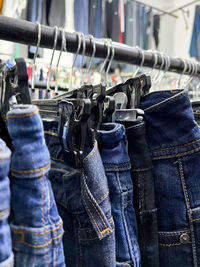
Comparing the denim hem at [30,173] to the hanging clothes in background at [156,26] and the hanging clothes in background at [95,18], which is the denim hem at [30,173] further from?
the hanging clothes in background at [156,26]

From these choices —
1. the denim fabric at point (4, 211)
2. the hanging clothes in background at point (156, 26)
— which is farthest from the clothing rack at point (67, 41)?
the hanging clothes in background at point (156, 26)

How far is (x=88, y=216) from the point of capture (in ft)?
1.07

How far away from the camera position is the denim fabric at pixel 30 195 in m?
0.25

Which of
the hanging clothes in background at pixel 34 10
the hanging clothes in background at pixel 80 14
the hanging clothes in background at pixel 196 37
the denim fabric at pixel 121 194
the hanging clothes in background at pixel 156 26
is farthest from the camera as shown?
the hanging clothes in background at pixel 156 26

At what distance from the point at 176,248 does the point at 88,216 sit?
0.56 feet

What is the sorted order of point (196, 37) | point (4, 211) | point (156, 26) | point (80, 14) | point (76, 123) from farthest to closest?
1. point (156, 26)
2. point (196, 37)
3. point (80, 14)
4. point (76, 123)
5. point (4, 211)

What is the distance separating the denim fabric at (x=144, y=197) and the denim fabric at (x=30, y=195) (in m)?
0.16

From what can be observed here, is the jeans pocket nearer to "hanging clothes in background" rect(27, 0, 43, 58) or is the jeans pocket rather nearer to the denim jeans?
the denim jeans

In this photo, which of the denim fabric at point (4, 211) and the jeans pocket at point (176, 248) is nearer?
the denim fabric at point (4, 211)

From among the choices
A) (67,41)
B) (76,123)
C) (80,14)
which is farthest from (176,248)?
(80,14)

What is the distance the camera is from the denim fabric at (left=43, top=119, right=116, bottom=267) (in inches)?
12.3

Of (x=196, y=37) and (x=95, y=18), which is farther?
(x=196, y=37)

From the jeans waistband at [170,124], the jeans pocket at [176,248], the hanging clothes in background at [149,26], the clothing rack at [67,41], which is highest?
the hanging clothes in background at [149,26]

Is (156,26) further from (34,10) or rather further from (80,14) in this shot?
(34,10)
